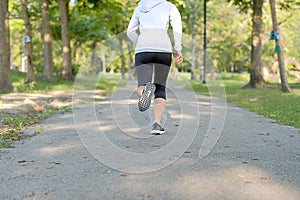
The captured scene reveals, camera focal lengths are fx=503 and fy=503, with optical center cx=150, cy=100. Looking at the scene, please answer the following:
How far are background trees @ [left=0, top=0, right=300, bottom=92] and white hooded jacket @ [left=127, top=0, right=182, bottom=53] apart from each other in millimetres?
4972

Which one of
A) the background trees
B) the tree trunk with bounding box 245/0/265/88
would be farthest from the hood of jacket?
the tree trunk with bounding box 245/0/265/88

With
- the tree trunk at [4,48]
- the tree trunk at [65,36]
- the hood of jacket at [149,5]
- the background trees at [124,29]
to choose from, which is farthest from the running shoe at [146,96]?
the tree trunk at [65,36]

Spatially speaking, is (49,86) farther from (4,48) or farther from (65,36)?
(4,48)

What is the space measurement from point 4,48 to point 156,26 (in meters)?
12.7

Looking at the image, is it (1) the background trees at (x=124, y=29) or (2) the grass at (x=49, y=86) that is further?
(1) the background trees at (x=124, y=29)

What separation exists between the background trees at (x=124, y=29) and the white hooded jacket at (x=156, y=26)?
497cm

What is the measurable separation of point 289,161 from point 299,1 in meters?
22.6

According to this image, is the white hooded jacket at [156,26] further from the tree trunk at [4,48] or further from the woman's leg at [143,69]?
the tree trunk at [4,48]

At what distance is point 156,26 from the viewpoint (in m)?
6.97

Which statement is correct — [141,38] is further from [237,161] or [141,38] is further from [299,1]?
[299,1]

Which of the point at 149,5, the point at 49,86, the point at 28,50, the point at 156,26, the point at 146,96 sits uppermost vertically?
the point at 149,5

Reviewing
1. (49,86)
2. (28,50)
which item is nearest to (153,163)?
(49,86)

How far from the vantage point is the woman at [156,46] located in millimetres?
6961

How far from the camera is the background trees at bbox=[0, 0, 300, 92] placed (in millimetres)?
25203
